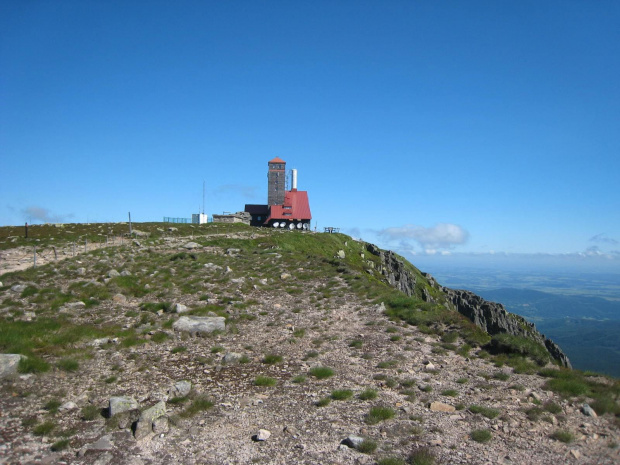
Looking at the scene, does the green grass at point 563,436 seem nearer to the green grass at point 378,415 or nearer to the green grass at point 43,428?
the green grass at point 378,415

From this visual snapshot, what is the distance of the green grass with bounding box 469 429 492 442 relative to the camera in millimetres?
9359

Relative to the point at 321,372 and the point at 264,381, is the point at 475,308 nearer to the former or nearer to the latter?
the point at 321,372

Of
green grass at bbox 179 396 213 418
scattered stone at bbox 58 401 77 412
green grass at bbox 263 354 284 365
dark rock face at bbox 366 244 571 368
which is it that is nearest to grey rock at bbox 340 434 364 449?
green grass at bbox 179 396 213 418

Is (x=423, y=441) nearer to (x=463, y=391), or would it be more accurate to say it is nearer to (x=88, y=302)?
(x=463, y=391)

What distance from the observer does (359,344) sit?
1645 centimetres

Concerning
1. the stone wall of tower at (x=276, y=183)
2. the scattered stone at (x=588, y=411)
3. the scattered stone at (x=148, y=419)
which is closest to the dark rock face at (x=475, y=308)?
the stone wall of tower at (x=276, y=183)

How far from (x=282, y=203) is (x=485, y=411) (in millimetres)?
77127

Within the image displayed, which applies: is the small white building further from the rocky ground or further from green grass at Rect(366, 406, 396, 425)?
green grass at Rect(366, 406, 396, 425)


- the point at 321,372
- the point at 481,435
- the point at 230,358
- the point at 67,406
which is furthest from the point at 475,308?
the point at 67,406

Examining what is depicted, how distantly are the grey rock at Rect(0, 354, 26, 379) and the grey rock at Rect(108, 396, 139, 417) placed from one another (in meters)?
4.26

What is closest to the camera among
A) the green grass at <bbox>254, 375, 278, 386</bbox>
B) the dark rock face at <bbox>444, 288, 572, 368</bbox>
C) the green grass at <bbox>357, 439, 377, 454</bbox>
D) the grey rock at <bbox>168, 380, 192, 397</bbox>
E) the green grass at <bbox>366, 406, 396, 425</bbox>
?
the green grass at <bbox>357, 439, 377, 454</bbox>

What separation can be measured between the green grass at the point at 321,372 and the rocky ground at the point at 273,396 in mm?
53

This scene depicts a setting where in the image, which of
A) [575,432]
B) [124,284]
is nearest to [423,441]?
[575,432]

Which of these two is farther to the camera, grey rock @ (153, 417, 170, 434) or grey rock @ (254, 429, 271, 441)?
grey rock @ (153, 417, 170, 434)
